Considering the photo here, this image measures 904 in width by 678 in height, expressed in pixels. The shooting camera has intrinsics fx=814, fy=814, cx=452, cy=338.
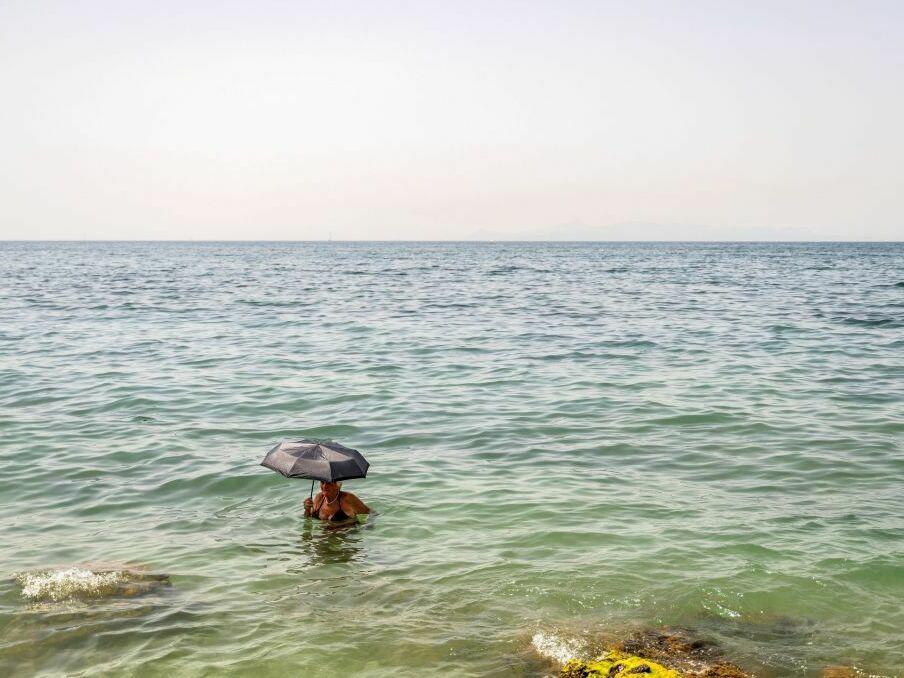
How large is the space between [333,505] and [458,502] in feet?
6.03

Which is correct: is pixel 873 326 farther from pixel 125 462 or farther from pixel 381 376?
pixel 125 462

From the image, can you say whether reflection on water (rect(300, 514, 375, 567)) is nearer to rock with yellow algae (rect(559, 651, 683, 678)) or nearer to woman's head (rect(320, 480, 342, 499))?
woman's head (rect(320, 480, 342, 499))

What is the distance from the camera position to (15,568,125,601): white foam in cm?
838

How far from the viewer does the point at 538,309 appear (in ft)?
122

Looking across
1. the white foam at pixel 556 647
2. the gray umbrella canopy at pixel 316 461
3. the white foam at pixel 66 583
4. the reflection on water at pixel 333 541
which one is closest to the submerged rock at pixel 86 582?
the white foam at pixel 66 583

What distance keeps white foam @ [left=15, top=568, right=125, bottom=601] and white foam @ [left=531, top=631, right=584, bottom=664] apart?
446cm

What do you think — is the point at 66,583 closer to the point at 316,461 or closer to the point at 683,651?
the point at 316,461

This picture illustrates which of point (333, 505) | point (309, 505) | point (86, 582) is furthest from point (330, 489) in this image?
point (86, 582)

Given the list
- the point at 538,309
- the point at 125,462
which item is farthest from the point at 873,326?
the point at 125,462

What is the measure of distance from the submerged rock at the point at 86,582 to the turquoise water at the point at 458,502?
124 millimetres

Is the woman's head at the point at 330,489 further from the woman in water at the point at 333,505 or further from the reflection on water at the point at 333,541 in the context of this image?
the reflection on water at the point at 333,541

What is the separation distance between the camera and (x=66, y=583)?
8562 millimetres

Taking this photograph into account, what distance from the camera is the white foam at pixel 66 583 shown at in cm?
838

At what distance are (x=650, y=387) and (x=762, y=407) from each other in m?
2.80
